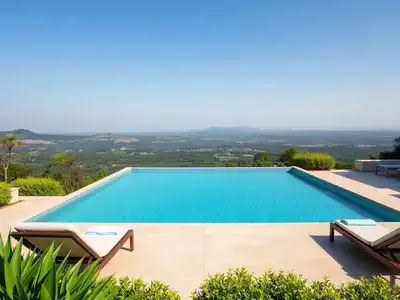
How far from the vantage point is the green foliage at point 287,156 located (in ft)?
51.1

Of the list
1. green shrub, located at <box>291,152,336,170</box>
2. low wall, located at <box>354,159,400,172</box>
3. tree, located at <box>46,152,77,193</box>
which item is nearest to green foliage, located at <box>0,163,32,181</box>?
tree, located at <box>46,152,77,193</box>

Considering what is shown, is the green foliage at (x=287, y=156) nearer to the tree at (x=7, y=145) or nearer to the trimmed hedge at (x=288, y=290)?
the tree at (x=7, y=145)

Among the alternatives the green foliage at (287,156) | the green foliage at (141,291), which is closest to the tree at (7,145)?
the green foliage at (141,291)

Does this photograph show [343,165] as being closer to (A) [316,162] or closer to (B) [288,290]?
(A) [316,162]

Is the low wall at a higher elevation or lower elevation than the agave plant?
lower

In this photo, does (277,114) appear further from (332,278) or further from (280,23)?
(332,278)

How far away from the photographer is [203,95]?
31.5m

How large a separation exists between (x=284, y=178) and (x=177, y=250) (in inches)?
361

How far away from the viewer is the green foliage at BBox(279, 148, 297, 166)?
1557 cm

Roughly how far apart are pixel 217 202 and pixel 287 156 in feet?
26.4

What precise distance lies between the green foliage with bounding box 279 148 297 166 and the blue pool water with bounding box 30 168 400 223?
1953 mm

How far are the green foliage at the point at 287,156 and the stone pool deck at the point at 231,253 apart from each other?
9596 mm

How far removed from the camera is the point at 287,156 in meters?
16.0

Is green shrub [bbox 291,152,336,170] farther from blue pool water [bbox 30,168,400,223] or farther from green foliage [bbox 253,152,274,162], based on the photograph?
green foliage [bbox 253,152,274,162]
